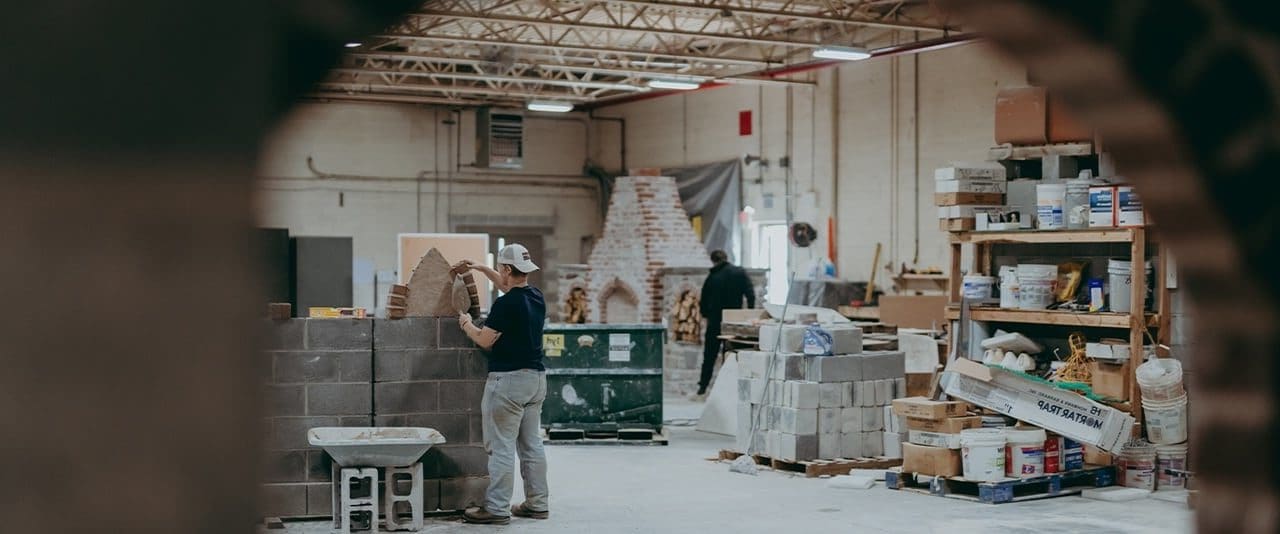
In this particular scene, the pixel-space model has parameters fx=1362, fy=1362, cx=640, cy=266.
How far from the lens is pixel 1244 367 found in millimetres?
2205

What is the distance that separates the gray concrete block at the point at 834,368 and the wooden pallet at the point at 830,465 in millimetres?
624

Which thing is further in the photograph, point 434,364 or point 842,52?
point 842,52

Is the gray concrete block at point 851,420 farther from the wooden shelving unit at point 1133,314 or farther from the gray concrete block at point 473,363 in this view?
the gray concrete block at point 473,363

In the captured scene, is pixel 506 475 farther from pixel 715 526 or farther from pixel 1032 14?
pixel 1032 14

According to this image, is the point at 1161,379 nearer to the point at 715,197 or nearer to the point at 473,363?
the point at 473,363

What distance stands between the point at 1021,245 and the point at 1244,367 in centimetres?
969

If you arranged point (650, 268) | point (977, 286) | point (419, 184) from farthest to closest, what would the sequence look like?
point (419, 184) → point (650, 268) → point (977, 286)

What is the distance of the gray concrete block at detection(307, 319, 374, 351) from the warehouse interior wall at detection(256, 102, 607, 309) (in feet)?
43.7

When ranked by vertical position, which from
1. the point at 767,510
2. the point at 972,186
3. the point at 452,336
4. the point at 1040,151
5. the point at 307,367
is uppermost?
the point at 1040,151

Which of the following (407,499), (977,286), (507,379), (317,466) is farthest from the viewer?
(977,286)

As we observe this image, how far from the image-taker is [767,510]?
29.6 feet

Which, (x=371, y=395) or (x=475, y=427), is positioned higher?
(x=371, y=395)

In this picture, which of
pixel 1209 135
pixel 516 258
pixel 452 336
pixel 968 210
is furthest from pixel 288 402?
pixel 1209 135

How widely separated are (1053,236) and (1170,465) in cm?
194
